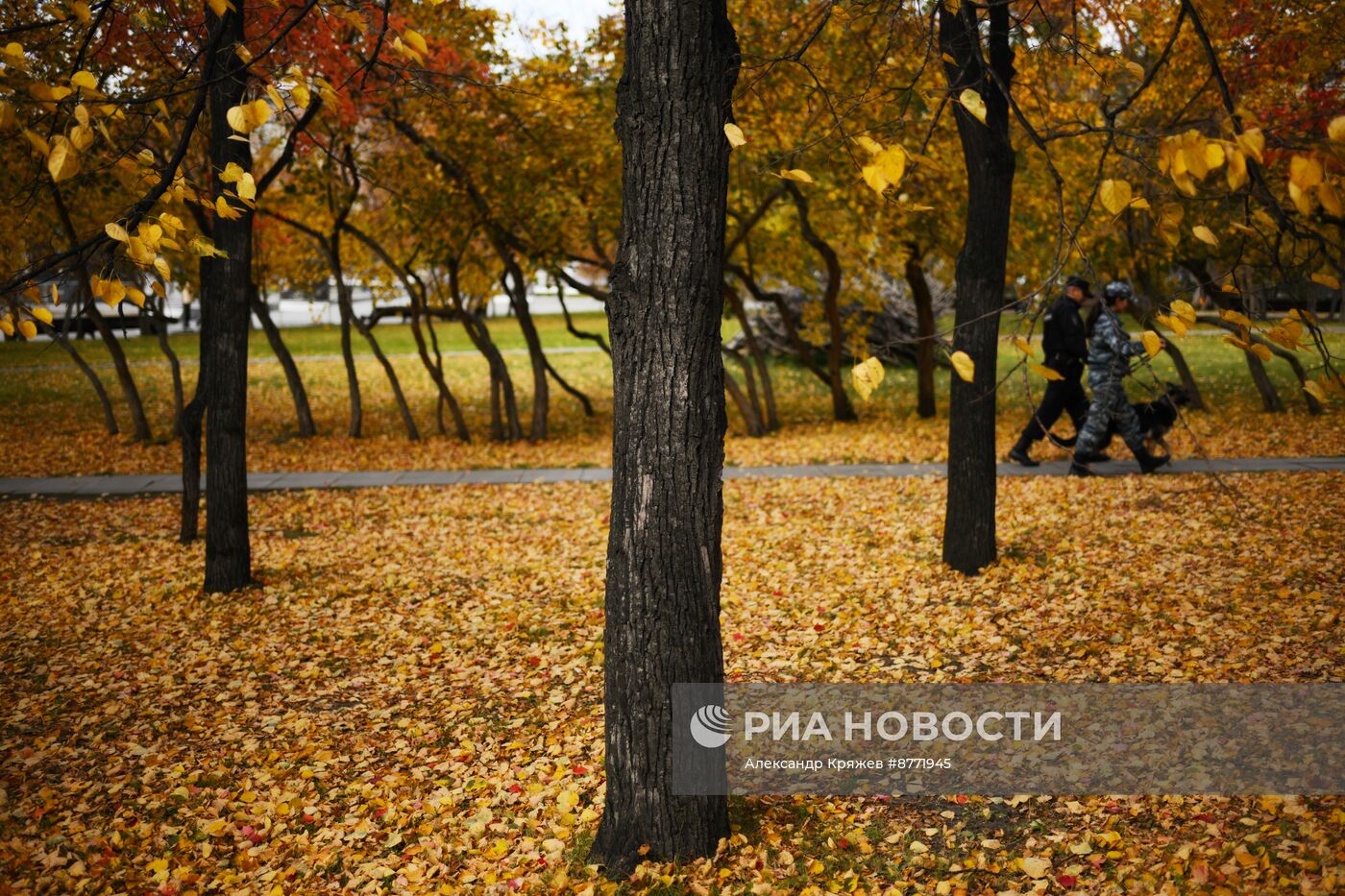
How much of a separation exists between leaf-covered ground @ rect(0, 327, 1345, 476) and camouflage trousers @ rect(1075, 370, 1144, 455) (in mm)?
542

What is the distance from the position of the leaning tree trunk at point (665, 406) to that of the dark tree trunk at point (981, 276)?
130 inches

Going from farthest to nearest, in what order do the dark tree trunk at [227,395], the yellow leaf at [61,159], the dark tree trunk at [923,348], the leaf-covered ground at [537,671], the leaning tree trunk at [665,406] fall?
the dark tree trunk at [923,348] < the dark tree trunk at [227,395] < the leaf-covered ground at [537,671] < the leaning tree trunk at [665,406] < the yellow leaf at [61,159]

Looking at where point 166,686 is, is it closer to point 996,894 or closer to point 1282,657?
point 996,894

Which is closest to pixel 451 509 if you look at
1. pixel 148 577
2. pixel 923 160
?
pixel 148 577

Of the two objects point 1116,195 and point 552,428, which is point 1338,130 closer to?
point 1116,195

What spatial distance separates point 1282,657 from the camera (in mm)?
4984

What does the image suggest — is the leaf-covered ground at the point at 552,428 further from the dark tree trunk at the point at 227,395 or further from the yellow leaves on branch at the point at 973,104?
the yellow leaves on branch at the point at 973,104

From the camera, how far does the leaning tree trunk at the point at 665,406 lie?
3461mm

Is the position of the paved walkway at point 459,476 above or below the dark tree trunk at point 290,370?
below

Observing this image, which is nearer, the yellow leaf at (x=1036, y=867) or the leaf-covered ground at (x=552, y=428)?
the yellow leaf at (x=1036, y=867)

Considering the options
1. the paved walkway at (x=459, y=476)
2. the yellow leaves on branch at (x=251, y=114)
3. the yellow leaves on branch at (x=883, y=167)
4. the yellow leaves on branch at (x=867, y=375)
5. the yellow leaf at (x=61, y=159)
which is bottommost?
the paved walkway at (x=459, y=476)

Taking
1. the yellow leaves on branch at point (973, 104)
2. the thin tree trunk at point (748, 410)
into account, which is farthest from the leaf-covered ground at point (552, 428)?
the yellow leaves on branch at point (973, 104)

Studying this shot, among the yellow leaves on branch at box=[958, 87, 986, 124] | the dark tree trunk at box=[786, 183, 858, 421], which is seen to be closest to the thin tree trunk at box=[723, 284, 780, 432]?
the dark tree trunk at box=[786, 183, 858, 421]

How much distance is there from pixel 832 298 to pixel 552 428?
16.9ft
